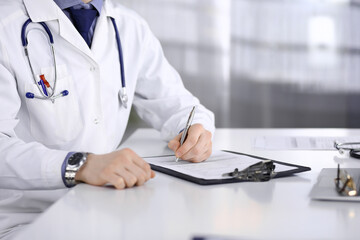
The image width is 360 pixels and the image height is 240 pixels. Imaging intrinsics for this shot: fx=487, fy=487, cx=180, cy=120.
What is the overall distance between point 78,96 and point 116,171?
0.53 metres

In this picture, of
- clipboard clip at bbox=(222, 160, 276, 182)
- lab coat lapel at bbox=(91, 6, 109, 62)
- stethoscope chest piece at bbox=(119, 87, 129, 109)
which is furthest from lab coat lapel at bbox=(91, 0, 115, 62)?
clipboard clip at bbox=(222, 160, 276, 182)

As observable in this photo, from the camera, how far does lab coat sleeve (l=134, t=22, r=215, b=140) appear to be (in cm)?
170

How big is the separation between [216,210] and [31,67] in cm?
76

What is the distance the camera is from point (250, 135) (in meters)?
1.78

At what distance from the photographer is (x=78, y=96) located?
1.45m

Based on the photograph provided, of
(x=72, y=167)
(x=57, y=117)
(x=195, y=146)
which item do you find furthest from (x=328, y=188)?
(x=57, y=117)

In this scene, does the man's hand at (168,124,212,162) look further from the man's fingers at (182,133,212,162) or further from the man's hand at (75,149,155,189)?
the man's hand at (75,149,155,189)

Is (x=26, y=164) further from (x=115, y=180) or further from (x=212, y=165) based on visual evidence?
(x=212, y=165)

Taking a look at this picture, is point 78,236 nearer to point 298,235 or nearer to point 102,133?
point 298,235

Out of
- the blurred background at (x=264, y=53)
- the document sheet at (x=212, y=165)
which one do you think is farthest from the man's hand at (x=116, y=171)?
the blurred background at (x=264, y=53)

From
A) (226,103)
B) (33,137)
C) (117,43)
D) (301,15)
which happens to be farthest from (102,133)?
(301,15)

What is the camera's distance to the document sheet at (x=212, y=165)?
1.09 m

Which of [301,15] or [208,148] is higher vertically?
[301,15]

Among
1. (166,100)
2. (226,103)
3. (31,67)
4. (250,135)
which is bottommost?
(226,103)
